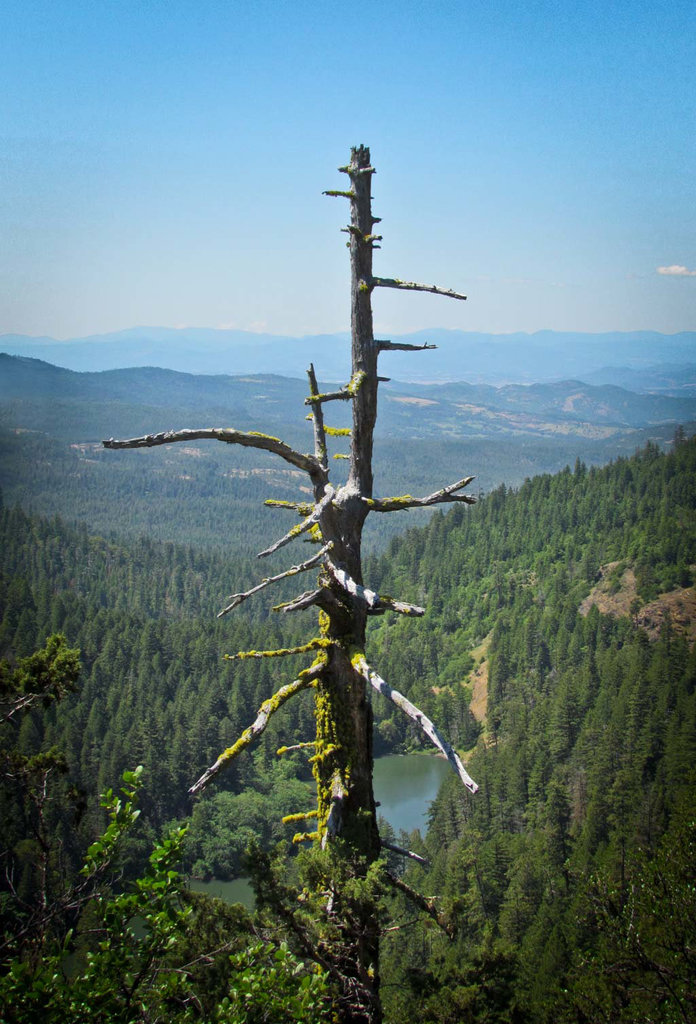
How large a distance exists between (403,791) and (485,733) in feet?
47.0

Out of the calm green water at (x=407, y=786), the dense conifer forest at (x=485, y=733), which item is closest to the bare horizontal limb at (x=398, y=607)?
the dense conifer forest at (x=485, y=733)

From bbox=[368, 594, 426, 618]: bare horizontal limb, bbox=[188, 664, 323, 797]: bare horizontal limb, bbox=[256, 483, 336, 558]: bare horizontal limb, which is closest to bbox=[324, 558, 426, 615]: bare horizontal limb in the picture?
bbox=[368, 594, 426, 618]: bare horizontal limb

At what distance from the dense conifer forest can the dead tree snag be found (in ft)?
1.62

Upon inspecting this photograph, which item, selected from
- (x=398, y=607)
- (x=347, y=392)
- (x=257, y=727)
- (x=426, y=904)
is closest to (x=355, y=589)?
(x=398, y=607)

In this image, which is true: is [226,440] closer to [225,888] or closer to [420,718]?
[420,718]

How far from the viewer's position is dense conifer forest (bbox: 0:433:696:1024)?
18.8 m

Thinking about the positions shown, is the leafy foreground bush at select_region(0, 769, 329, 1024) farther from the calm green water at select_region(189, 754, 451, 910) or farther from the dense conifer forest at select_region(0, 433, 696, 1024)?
the calm green water at select_region(189, 754, 451, 910)

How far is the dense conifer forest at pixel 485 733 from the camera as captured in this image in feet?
61.7

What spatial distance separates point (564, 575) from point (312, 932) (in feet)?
362

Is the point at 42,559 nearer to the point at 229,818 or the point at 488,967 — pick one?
the point at 229,818

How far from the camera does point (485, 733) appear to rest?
91.3 metres

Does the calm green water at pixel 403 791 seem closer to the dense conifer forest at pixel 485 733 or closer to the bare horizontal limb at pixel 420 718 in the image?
the dense conifer forest at pixel 485 733

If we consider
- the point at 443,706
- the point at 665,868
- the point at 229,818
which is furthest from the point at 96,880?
the point at 443,706

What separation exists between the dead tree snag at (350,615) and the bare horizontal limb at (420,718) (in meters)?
0.10
